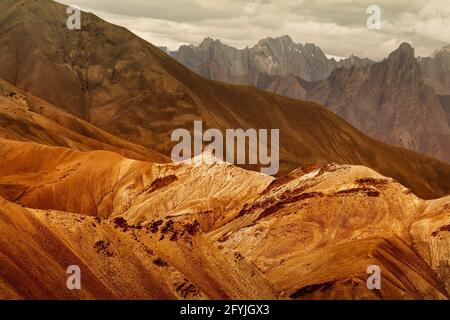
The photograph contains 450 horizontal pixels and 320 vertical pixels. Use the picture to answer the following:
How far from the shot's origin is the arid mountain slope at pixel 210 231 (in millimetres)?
58375

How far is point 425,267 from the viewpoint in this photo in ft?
266

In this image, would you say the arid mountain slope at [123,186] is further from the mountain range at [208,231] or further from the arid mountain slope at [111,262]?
the arid mountain slope at [111,262]

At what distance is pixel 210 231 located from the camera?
95.2m

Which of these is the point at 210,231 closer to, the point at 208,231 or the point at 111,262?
the point at 208,231

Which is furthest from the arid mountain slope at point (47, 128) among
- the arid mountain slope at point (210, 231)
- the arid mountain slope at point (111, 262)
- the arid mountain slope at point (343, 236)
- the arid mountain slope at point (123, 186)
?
the arid mountain slope at point (111, 262)

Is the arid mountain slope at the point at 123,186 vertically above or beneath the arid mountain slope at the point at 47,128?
beneath

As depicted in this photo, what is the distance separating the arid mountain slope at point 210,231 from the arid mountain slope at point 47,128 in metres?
21.2

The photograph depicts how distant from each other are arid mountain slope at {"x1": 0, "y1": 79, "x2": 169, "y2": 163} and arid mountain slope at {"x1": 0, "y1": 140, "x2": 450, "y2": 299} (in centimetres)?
2116

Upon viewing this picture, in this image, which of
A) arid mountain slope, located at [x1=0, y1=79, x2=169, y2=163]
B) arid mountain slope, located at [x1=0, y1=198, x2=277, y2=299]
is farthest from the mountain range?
arid mountain slope, located at [x1=0, y1=79, x2=169, y2=163]

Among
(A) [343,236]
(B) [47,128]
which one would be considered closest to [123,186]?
(A) [343,236]

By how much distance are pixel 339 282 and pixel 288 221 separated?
59.0 ft

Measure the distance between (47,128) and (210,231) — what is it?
69317mm
